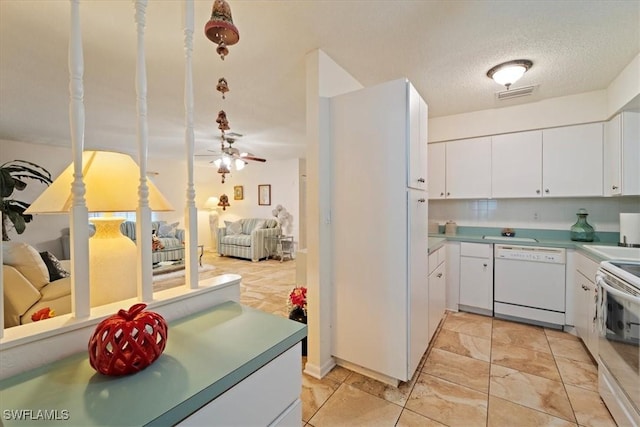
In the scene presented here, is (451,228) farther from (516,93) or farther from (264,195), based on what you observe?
(264,195)

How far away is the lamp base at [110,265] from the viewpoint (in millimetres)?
1098

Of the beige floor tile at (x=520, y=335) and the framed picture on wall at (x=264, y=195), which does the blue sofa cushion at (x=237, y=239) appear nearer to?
the framed picture on wall at (x=264, y=195)

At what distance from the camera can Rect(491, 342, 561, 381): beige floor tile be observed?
2.03 m

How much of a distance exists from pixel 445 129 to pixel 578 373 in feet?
8.93

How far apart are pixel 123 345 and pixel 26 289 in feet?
6.82

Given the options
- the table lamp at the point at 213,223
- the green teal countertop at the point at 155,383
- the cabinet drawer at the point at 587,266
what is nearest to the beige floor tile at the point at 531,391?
the cabinet drawer at the point at 587,266

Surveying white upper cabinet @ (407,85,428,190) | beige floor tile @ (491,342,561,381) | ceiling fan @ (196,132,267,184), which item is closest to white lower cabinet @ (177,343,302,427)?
white upper cabinet @ (407,85,428,190)

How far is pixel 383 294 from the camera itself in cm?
186

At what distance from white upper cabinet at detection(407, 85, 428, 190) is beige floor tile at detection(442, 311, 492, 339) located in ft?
5.18

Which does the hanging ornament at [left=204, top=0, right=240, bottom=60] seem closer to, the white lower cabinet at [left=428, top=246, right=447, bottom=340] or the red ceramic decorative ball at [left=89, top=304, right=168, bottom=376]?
the red ceramic decorative ball at [left=89, top=304, right=168, bottom=376]

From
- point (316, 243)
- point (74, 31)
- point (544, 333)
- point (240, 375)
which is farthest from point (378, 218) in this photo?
point (544, 333)

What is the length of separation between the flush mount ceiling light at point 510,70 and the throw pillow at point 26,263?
4.08m

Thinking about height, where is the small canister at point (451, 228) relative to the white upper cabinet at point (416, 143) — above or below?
below

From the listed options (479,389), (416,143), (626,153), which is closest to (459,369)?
(479,389)
